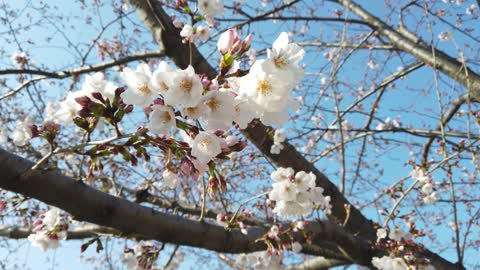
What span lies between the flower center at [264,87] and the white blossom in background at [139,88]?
275 millimetres

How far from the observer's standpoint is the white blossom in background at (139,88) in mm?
947

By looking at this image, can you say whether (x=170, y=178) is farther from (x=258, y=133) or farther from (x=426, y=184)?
(x=426, y=184)

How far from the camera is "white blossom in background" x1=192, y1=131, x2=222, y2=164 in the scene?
3.21ft

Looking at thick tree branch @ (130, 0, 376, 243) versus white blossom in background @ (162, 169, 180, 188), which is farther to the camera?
thick tree branch @ (130, 0, 376, 243)

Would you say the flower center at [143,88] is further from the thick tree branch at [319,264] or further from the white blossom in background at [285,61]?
the thick tree branch at [319,264]

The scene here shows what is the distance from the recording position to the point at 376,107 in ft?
15.4

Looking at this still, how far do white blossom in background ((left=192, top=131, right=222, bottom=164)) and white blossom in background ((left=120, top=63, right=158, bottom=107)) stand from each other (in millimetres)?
166

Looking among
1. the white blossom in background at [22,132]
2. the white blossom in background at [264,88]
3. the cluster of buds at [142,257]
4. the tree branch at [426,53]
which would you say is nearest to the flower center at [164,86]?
the white blossom in background at [264,88]

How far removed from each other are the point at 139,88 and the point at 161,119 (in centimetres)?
12

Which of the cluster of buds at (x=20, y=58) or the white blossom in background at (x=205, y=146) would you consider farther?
the cluster of buds at (x=20, y=58)

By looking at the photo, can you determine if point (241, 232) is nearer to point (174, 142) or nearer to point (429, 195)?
point (174, 142)

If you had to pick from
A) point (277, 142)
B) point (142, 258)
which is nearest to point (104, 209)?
point (142, 258)

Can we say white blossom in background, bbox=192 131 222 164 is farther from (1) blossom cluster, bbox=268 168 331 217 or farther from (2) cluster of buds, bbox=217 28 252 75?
(1) blossom cluster, bbox=268 168 331 217

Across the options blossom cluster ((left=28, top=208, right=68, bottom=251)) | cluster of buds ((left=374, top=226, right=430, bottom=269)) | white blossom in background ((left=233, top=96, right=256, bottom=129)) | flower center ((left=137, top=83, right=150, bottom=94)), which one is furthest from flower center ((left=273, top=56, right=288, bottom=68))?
cluster of buds ((left=374, top=226, right=430, bottom=269))
